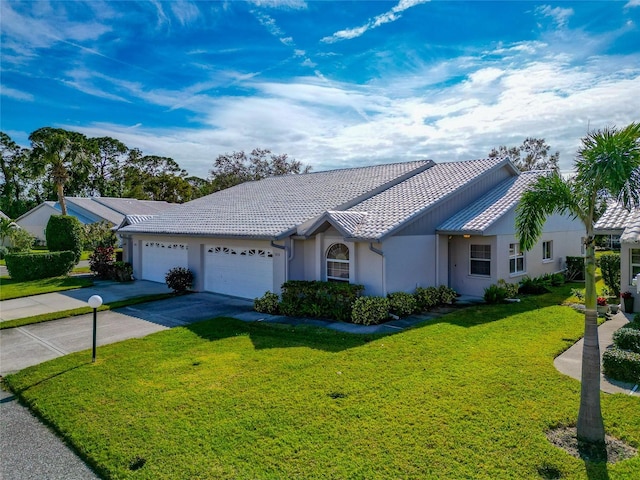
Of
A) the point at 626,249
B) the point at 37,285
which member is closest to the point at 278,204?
the point at 626,249

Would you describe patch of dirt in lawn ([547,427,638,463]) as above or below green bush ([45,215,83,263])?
below

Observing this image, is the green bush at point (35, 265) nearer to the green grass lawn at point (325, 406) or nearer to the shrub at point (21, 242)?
the shrub at point (21, 242)

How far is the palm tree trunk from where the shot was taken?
5.30m

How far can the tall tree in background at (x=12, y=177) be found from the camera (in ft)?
196

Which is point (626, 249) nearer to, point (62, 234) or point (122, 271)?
point (122, 271)

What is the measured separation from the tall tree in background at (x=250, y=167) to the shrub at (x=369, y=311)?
35457 millimetres

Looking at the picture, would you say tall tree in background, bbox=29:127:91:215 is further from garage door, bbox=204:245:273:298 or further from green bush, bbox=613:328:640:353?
green bush, bbox=613:328:640:353

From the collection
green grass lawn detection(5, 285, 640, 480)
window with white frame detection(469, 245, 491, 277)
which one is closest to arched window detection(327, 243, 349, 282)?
green grass lawn detection(5, 285, 640, 480)

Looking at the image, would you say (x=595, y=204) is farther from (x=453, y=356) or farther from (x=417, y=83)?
(x=417, y=83)

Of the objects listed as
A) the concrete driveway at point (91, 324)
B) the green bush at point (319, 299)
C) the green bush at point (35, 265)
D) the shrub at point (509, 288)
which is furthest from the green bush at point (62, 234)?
the shrub at point (509, 288)

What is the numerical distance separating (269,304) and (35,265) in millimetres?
17589

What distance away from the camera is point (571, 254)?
69.8ft

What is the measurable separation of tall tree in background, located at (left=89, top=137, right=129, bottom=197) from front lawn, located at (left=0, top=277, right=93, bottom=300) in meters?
46.9

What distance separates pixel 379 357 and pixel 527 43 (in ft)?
33.7
